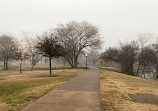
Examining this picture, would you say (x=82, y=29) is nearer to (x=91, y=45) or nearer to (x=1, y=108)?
(x=91, y=45)

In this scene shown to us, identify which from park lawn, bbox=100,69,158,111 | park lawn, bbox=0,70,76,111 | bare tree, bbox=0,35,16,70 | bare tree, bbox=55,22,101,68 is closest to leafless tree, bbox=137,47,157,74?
bare tree, bbox=55,22,101,68

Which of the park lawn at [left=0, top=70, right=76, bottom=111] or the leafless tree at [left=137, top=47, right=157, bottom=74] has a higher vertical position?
the leafless tree at [left=137, top=47, right=157, bottom=74]

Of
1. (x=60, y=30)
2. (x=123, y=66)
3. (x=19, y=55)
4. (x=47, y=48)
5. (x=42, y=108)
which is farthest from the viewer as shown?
(x=123, y=66)

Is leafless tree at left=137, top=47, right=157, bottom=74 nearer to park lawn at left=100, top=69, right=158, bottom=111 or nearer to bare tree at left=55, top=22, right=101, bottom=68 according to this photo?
bare tree at left=55, top=22, right=101, bottom=68

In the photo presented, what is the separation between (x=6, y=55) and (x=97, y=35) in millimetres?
29631

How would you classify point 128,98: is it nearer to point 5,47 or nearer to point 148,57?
point 148,57

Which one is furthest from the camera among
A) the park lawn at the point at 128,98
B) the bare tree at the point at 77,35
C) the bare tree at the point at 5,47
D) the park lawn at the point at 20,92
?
the bare tree at the point at 5,47

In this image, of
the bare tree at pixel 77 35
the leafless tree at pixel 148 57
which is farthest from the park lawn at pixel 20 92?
the leafless tree at pixel 148 57

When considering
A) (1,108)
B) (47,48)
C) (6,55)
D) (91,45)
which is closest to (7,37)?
(6,55)

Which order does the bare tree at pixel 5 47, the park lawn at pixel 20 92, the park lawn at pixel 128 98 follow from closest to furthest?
the park lawn at pixel 128 98 → the park lawn at pixel 20 92 → the bare tree at pixel 5 47

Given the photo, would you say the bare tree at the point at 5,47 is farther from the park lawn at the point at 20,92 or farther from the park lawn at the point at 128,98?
the park lawn at the point at 128,98

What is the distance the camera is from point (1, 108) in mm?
5195

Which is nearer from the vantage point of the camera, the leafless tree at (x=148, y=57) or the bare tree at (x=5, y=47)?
the leafless tree at (x=148, y=57)

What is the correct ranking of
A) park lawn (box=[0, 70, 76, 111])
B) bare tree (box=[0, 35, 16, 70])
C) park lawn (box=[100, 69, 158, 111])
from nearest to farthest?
park lawn (box=[100, 69, 158, 111])
park lawn (box=[0, 70, 76, 111])
bare tree (box=[0, 35, 16, 70])
